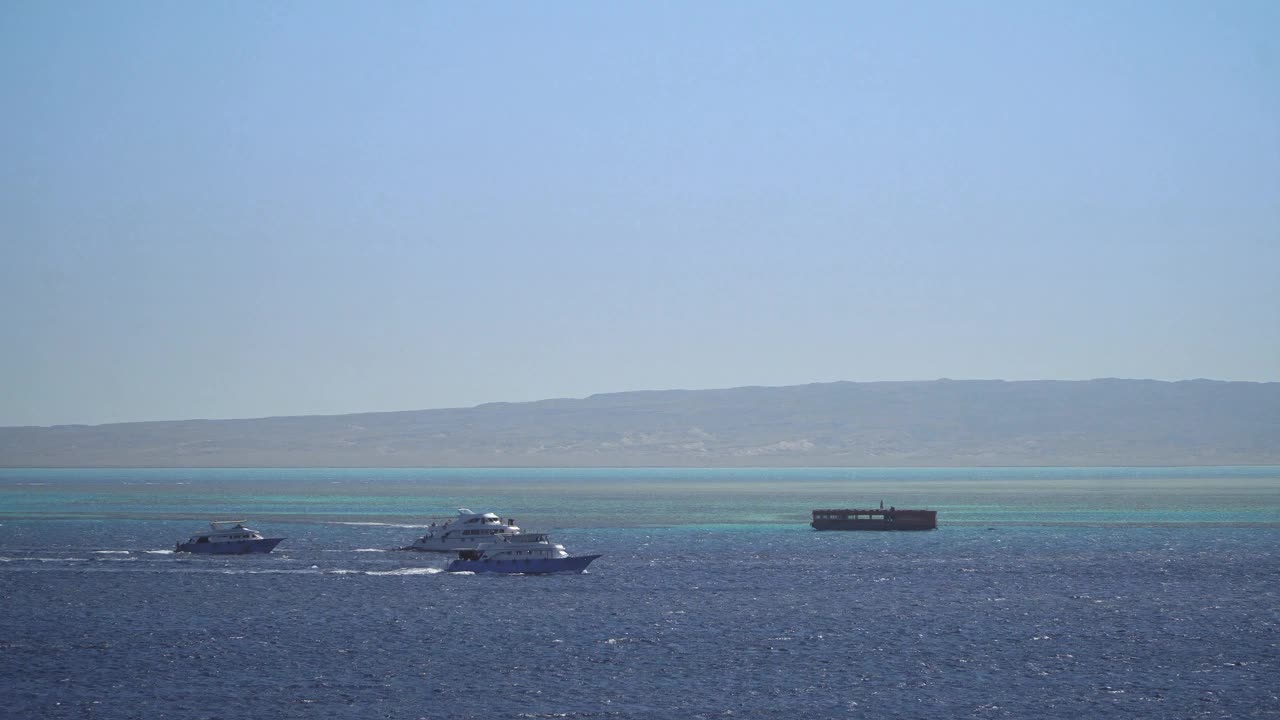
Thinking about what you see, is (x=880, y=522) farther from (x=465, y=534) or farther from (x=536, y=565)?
(x=536, y=565)

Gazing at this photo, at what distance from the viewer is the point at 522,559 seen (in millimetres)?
119562

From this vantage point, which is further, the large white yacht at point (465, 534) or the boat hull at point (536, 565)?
the large white yacht at point (465, 534)

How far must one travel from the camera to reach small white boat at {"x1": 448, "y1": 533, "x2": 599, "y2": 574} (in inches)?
4680

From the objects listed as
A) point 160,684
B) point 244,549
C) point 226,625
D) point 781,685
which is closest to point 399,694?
point 160,684

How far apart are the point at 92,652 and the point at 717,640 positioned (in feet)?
105

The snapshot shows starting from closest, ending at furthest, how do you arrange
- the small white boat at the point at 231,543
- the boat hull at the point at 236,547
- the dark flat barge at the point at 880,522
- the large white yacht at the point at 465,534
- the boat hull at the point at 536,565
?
1. the boat hull at the point at 536,565
2. the large white yacht at the point at 465,534
3. the boat hull at the point at 236,547
4. the small white boat at the point at 231,543
5. the dark flat barge at the point at 880,522

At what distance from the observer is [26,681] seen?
67000 mm

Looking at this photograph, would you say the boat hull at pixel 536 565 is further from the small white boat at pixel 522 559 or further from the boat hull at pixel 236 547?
the boat hull at pixel 236 547

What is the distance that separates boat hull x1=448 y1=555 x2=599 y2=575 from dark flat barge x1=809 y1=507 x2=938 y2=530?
221ft

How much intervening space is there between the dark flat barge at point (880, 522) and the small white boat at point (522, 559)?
221 ft

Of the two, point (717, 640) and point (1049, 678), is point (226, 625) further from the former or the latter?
point (1049, 678)

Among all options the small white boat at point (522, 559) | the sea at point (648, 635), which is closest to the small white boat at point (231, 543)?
the sea at point (648, 635)

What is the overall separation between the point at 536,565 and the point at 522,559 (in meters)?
1.37

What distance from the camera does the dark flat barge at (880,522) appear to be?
182 meters
